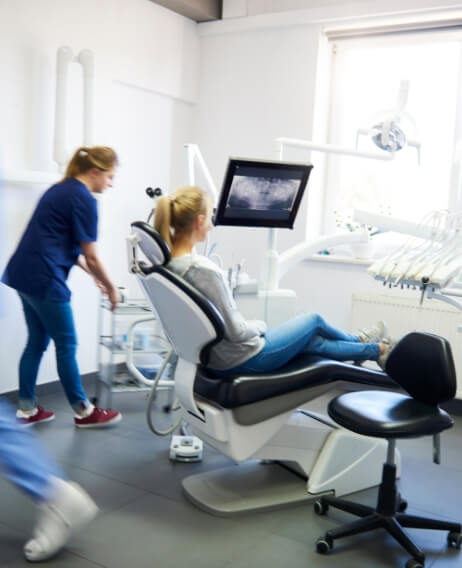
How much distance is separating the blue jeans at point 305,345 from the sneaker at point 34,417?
129cm

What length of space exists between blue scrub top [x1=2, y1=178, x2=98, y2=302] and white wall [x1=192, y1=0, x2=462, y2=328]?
1613mm

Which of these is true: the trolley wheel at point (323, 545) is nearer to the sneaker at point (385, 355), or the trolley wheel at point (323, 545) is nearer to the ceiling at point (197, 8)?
the sneaker at point (385, 355)

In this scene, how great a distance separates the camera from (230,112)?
15.0ft

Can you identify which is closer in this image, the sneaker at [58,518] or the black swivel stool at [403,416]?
the sneaker at [58,518]

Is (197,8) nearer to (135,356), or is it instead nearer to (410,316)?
(135,356)

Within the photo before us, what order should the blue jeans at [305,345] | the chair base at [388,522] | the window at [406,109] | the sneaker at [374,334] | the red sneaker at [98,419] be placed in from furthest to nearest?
the window at [406,109] → the red sneaker at [98,419] → the sneaker at [374,334] → the blue jeans at [305,345] → the chair base at [388,522]

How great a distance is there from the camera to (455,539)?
7.38 feet

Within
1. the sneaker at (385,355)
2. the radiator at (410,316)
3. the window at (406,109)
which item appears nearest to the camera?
the sneaker at (385,355)

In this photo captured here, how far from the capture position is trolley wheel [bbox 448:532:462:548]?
7.37ft

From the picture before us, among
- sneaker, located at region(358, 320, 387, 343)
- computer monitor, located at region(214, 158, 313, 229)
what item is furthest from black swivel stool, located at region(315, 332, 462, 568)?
computer monitor, located at region(214, 158, 313, 229)

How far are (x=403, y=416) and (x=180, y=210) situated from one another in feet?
3.44

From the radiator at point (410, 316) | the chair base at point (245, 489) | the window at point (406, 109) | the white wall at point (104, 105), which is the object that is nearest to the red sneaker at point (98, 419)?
the white wall at point (104, 105)

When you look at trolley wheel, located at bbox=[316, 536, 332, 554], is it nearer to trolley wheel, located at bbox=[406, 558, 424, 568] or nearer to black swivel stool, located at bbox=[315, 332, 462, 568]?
black swivel stool, located at bbox=[315, 332, 462, 568]

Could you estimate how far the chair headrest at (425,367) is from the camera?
217cm
